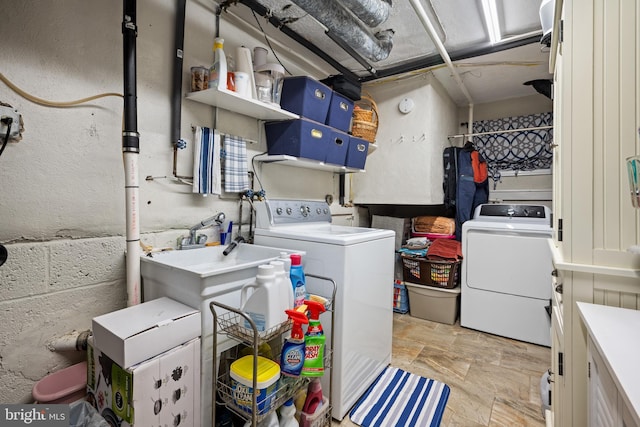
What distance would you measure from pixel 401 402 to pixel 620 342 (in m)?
1.32

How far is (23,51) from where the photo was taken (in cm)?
116

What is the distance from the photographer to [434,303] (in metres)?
→ 2.88

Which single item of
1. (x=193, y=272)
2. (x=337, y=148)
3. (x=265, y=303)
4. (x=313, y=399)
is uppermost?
(x=337, y=148)

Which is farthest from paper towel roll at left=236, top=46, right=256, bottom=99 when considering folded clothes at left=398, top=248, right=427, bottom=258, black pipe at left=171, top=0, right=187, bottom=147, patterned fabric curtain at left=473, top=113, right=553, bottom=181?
patterned fabric curtain at left=473, top=113, right=553, bottom=181

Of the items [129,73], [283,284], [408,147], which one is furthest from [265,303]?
[408,147]

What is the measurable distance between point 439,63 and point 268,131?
1.68m

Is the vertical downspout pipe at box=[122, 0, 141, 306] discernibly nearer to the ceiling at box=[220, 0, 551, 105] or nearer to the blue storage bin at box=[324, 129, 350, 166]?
the ceiling at box=[220, 0, 551, 105]

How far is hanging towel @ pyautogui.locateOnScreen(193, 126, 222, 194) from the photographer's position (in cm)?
171

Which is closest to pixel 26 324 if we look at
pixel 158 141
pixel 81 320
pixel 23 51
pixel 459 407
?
pixel 81 320

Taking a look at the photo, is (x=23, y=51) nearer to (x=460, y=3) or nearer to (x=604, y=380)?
(x=604, y=380)

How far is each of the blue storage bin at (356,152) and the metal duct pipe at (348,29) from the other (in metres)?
0.66

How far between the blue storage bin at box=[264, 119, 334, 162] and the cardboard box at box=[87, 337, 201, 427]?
1.38 meters

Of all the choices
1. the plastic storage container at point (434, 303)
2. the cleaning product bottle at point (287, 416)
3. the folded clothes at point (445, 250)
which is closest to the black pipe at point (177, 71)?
the cleaning product bottle at point (287, 416)

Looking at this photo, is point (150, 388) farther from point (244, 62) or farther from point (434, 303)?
point (434, 303)
